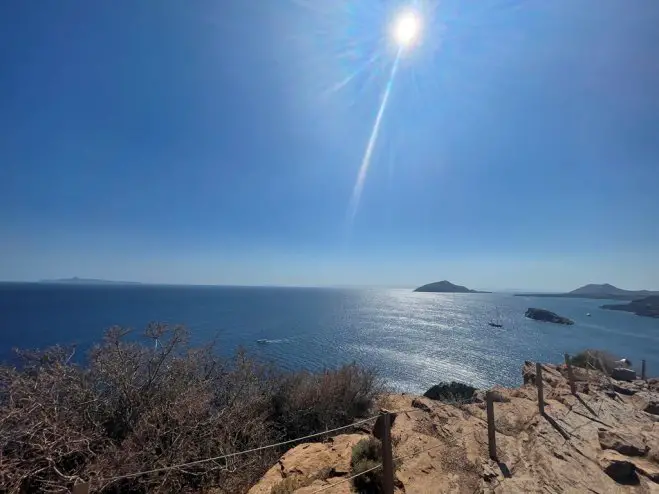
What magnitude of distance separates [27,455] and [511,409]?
41.3 feet

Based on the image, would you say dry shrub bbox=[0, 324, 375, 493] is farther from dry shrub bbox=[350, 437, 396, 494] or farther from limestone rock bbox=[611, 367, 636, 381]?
limestone rock bbox=[611, 367, 636, 381]

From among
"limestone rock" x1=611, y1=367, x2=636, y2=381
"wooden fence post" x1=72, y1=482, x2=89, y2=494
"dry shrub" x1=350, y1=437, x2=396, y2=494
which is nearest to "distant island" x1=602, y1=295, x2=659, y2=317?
"limestone rock" x1=611, y1=367, x2=636, y2=381

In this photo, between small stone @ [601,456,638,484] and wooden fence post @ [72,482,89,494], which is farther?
small stone @ [601,456,638,484]

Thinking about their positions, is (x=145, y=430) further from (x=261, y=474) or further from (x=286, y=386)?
(x=286, y=386)

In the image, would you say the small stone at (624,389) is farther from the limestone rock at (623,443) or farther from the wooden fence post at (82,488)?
the wooden fence post at (82,488)

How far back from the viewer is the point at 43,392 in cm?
632

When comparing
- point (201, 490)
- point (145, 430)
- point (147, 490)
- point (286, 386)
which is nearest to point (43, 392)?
point (145, 430)

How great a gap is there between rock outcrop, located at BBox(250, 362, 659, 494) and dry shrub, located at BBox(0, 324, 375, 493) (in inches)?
55.5

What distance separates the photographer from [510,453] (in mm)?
7359

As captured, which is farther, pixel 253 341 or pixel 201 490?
pixel 253 341

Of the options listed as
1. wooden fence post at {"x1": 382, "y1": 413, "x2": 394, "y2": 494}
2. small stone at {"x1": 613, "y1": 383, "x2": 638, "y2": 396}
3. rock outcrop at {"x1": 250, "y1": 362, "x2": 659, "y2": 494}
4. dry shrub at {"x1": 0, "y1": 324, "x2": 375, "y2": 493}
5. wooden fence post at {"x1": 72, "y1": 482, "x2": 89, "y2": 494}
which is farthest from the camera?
small stone at {"x1": 613, "y1": 383, "x2": 638, "y2": 396}

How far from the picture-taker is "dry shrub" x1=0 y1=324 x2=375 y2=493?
217 inches

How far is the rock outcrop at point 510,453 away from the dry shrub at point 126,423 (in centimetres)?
141

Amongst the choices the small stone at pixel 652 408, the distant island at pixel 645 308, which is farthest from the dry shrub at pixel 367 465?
the distant island at pixel 645 308
